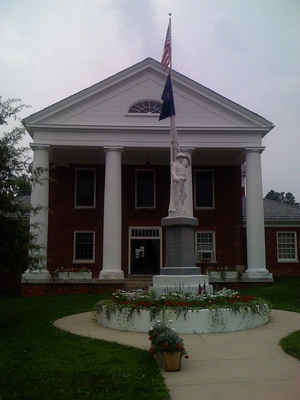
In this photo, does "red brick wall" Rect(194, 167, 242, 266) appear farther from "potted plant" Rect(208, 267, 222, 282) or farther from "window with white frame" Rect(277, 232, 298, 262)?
"potted plant" Rect(208, 267, 222, 282)

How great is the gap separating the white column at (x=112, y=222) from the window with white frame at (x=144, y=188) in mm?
4701

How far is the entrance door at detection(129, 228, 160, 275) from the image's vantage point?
91.8 ft

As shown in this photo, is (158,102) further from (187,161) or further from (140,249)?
(187,161)

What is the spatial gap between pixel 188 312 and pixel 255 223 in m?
14.3

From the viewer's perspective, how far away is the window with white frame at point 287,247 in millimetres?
30422

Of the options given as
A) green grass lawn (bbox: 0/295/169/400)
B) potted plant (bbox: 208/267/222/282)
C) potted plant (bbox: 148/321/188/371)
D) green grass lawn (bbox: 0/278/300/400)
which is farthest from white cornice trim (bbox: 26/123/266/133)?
potted plant (bbox: 148/321/188/371)

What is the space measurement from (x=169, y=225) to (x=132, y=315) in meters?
3.80

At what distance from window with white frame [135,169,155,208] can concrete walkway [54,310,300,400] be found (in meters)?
17.4

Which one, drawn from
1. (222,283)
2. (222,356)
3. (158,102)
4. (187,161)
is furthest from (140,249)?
(222,356)

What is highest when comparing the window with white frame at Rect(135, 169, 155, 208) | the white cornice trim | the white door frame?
the white cornice trim

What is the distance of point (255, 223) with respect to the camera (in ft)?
79.2

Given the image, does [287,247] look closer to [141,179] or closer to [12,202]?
[141,179]

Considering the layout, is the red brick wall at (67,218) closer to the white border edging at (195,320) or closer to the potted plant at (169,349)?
the white border edging at (195,320)

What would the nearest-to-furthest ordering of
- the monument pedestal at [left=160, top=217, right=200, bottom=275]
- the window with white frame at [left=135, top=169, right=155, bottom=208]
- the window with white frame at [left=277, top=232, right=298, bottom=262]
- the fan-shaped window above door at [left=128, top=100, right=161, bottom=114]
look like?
the monument pedestal at [left=160, top=217, right=200, bottom=275] → the fan-shaped window above door at [left=128, top=100, right=161, bottom=114] → the window with white frame at [left=135, top=169, right=155, bottom=208] → the window with white frame at [left=277, top=232, right=298, bottom=262]
